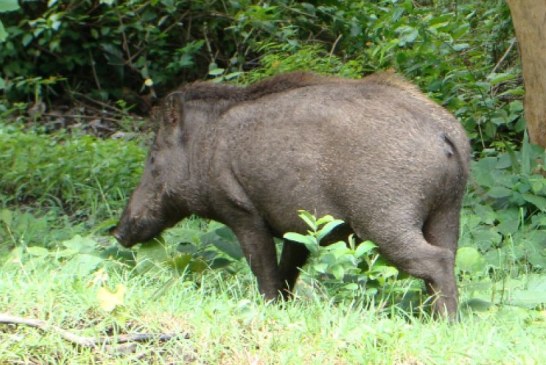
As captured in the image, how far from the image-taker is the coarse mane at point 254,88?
5.95 meters

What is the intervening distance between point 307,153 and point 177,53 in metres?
5.34

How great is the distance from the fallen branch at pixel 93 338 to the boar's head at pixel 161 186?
5.33 feet

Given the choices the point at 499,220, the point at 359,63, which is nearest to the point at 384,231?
the point at 499,220

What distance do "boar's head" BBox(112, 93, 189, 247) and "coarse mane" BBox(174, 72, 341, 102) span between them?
0.41ft

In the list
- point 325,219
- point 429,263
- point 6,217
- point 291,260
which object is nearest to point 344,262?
point 325,219

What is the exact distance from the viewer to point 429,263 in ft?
17.4

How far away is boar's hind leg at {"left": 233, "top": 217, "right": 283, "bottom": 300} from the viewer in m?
5.80

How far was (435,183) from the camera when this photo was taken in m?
5.36

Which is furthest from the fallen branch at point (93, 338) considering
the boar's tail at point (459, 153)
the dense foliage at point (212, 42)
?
the dense foliage at point (212, 42)

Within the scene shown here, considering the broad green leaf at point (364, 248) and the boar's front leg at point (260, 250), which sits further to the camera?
the boar's front leg at point (260, 250)

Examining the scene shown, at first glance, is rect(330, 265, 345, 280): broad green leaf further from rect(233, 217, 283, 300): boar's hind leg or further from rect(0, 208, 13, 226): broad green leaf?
rect(0, 208, 13, 226): broad green leaf

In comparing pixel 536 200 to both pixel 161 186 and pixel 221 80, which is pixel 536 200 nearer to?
pixel 161 186

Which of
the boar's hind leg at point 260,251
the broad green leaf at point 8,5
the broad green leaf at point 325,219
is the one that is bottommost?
the boar's hind leg at point 260,251

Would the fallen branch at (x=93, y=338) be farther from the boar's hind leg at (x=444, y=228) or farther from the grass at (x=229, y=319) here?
the boar's hind leg at (x=444, y=228)
